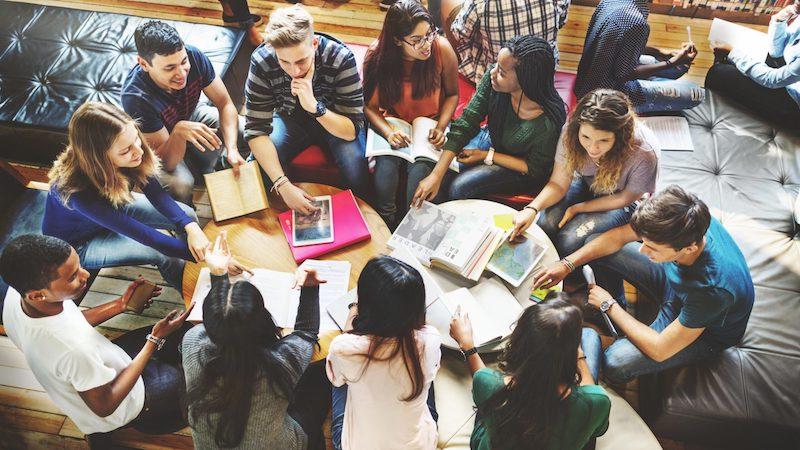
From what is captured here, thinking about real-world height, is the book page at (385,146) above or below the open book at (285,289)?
above

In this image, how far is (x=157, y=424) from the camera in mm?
2062

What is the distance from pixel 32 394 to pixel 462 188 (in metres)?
2.26

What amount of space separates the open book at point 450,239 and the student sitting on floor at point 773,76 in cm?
177

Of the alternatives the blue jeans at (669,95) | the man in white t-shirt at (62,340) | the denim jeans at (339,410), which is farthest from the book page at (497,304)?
the blue jeans at (669,95)

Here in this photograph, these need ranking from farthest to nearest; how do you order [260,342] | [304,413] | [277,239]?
1. [277,239]
2. [304,413]
3. [260,342]

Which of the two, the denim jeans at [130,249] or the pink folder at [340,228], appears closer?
the pink folder at [340,228]

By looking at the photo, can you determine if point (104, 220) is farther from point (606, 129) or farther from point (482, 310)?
point (606, 129)

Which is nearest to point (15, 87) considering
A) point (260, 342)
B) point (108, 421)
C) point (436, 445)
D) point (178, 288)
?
point (178, 288)

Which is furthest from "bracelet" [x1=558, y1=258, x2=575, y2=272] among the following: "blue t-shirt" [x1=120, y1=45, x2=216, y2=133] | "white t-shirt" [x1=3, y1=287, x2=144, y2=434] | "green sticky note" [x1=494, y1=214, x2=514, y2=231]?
"blue t-shirt" [x1=120, y1=45, x2=216, y2=133]

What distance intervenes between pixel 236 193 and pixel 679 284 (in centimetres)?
183

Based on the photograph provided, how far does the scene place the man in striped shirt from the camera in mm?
2324

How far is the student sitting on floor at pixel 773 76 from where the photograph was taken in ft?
9.00

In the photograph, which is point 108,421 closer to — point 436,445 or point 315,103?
point 436,445

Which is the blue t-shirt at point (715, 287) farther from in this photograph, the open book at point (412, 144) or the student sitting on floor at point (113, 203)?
the student sitting on floor at point (113, 203)
